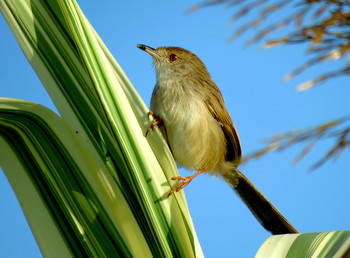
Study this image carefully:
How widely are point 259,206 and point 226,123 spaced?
0.90 metres

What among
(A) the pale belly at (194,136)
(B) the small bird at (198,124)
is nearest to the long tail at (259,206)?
(B) the small bird at (198,124)

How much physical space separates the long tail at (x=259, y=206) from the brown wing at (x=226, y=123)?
0.27 meters

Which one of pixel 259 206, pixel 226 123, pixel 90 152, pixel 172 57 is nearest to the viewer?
pixel 90 152

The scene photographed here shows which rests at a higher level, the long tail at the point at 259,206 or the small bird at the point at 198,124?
the small bird at the point at 198,124

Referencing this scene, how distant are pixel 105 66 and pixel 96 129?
314 millimetres

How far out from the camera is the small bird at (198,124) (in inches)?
124

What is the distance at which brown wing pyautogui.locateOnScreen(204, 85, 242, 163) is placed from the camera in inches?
137

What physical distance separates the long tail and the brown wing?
10.6 inches

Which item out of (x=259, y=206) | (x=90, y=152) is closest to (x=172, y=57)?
(x=259, y=206)

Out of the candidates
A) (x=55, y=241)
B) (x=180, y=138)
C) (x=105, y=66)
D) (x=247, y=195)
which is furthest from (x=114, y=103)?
(x=247, y=195)

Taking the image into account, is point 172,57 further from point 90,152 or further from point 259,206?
point 90,152

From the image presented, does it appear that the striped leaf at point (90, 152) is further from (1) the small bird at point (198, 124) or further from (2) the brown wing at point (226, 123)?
(2) the brown wing at point (226, 123)

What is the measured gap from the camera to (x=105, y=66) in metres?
1.64

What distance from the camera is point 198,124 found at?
127 inches
